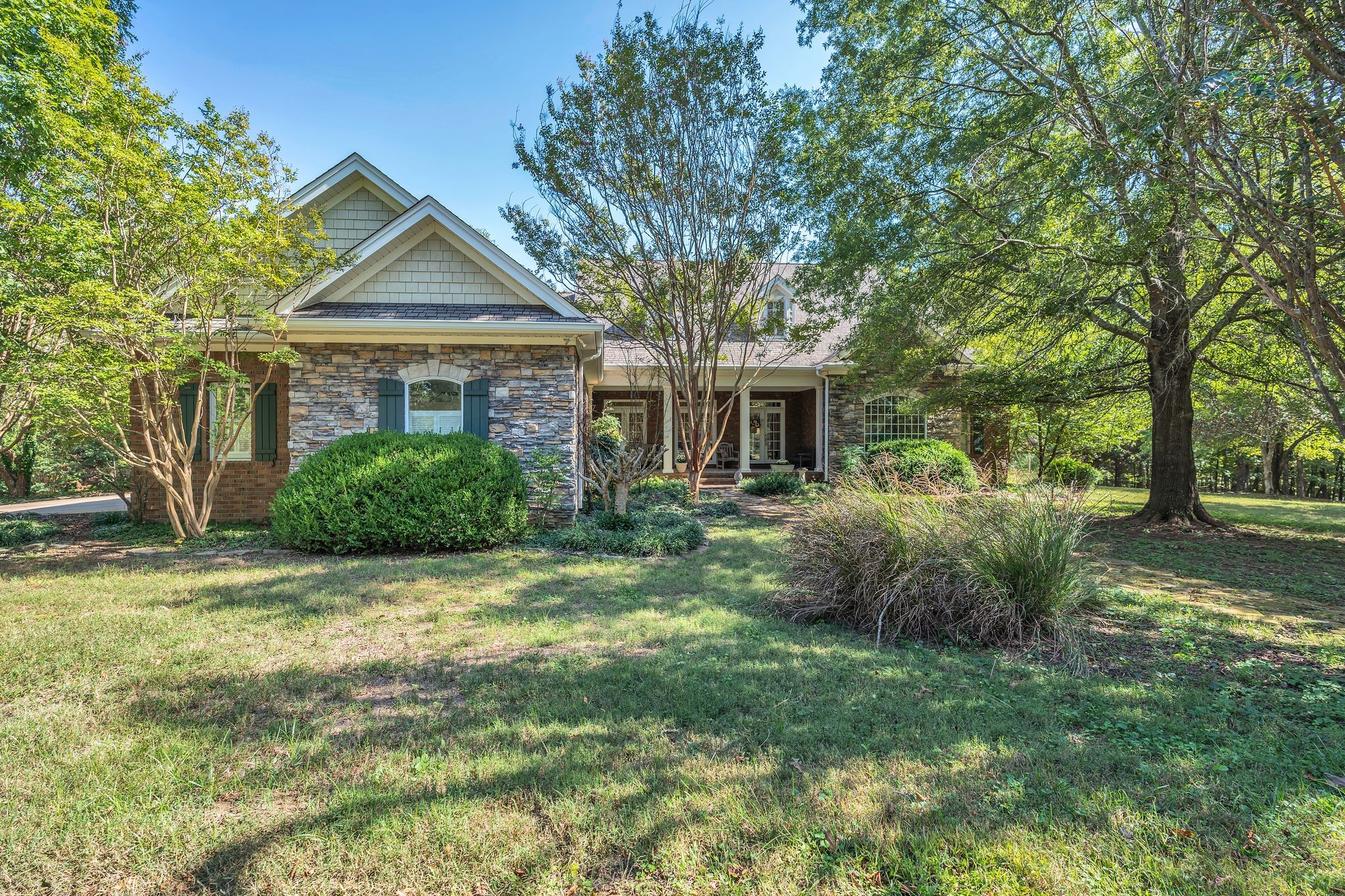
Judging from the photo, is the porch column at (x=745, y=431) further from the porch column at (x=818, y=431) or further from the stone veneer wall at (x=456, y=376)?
the stone veneer wall at (x=456, y=376)

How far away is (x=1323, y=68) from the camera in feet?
10.7

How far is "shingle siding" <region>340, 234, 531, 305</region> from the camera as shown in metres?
9.43

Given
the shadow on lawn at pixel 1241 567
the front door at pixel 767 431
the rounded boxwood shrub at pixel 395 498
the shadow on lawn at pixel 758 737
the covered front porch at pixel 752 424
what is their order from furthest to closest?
1. the front door at pixel 767 431
2. the covered front porch at pixel 752 424
3. the rounded boxwood shrub at pixel 395 498
4. the shadow on lawn at pixel 1241 567
5. the shadow on lawn at pixel 758 737

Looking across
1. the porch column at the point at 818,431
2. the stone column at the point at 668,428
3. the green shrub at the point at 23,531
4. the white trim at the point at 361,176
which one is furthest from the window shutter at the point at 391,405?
the porch column at the point at 818,431

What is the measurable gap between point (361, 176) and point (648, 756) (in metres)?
11.7

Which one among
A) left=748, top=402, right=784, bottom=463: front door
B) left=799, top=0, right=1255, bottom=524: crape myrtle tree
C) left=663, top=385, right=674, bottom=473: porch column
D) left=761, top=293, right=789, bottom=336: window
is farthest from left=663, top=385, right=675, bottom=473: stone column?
left=799, top=0, right=1255, bottom=524: crape myrtle tree

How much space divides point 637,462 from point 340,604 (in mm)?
5126

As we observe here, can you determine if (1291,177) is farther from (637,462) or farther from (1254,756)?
(637,462)

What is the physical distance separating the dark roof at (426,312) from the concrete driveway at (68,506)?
6685 mm

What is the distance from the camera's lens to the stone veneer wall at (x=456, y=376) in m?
9.13

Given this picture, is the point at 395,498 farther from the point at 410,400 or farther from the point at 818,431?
the point at 818,431

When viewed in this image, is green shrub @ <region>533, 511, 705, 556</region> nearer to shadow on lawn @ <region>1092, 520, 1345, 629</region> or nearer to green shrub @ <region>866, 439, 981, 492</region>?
shadow on lawn @ <region>1092, 520, 1345, 629</region>

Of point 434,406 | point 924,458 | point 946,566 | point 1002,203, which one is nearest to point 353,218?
point 434,406

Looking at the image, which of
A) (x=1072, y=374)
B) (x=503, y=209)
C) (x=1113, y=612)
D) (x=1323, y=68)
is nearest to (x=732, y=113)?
(x=503, y=209)
